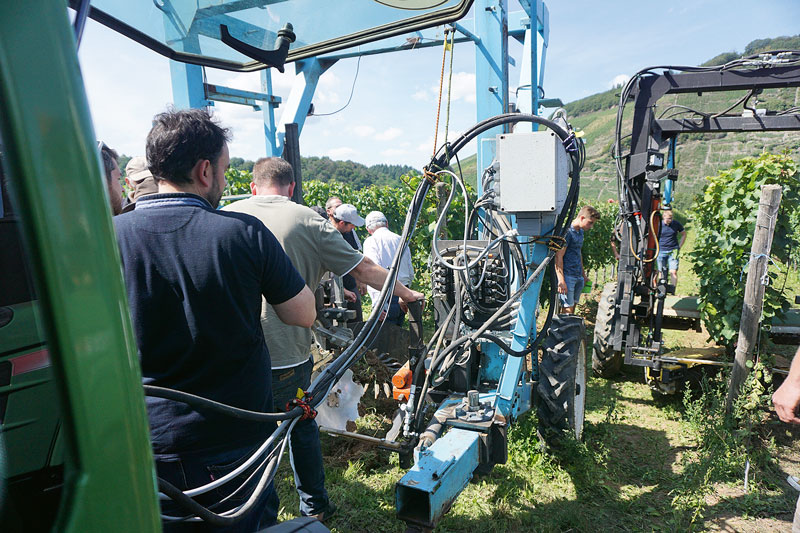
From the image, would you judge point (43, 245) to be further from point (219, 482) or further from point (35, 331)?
point (219, 482)

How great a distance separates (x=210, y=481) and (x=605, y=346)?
15.9ft

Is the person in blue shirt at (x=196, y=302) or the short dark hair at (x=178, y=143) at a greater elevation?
the short dark hair at (x=178, y=143)

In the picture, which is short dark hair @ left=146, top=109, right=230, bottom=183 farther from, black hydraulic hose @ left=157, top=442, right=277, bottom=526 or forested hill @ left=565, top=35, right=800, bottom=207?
Result: forested hill @ left=565, top=35, right=800, bottom=207

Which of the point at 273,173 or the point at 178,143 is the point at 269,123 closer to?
the point at 273,173

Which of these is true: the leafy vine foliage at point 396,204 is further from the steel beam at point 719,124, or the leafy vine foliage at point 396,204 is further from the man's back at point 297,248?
the man's back at point 297,248

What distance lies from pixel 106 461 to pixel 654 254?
210 inches

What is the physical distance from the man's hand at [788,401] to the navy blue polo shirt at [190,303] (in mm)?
1971

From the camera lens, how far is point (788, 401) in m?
1.86

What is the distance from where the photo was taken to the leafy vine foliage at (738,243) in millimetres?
4613

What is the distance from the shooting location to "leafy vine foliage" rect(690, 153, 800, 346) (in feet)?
15.1

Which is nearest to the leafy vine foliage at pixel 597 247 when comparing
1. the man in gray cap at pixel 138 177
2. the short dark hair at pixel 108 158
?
the man in gray cap at pixel 138 177

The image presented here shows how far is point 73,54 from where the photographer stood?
0.66 meters

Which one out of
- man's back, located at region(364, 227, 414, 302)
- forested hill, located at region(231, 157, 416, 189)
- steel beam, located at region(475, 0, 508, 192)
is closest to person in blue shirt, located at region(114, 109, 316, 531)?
steel beam, located at region(475, 0, 508, 192)

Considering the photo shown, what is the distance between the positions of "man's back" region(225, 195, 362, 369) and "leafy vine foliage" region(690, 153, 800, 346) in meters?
3.92
